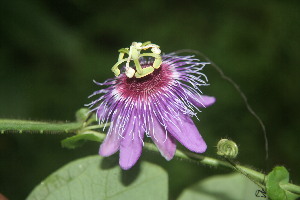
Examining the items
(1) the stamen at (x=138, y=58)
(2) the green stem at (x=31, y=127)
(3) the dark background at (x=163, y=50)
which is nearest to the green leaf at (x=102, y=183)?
(2) the green stem at (x=31, y=127)

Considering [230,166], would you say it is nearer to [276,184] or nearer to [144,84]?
[276,184]

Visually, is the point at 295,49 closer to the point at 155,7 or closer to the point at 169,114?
the point at 155,7

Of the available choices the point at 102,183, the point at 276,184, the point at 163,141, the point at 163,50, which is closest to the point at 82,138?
the point at 102,183

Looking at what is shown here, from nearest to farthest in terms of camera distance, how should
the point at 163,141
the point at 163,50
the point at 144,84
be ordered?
the point at 163,141 < the point at 144,84 < the point at 163,50

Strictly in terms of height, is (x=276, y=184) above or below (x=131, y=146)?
below

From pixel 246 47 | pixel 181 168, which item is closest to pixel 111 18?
pixel 246 47

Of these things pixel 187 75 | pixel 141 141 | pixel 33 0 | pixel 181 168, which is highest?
pixel 33 0

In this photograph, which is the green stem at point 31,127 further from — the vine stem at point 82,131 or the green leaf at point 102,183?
the green leaf at point 102,183
